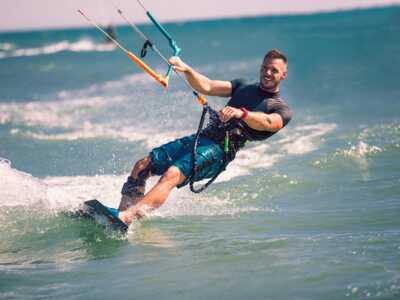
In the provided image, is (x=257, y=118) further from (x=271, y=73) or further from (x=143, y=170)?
(x=143, y=170)

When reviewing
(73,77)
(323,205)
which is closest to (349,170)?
(323,205)

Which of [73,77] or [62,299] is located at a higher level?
[73,77]

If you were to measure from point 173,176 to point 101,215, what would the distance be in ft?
2.43

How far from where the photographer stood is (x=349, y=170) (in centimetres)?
989

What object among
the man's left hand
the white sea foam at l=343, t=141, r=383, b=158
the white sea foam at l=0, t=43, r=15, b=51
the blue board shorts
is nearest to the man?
the blue board shorts

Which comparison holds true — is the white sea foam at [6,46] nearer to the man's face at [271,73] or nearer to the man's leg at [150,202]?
the man's face at [271,73]

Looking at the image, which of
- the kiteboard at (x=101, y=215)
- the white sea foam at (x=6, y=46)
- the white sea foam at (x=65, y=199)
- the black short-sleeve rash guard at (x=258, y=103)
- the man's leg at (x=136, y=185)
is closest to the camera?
the kiteboard at (x=101, y=215)

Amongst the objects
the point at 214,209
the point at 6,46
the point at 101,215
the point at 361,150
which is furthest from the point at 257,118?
the point at 6,46

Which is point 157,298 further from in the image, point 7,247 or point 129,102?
point 129,102

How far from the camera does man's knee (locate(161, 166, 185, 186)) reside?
716cm

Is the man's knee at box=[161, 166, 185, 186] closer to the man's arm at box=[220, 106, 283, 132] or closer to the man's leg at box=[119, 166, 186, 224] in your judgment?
the man's leg at box=[119, 166, 186, 224]

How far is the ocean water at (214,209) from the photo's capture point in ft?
19.6

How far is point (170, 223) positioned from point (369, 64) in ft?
58.5

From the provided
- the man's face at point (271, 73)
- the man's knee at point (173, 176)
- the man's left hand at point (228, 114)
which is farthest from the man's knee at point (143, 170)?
the man's face at point (271, 73)
